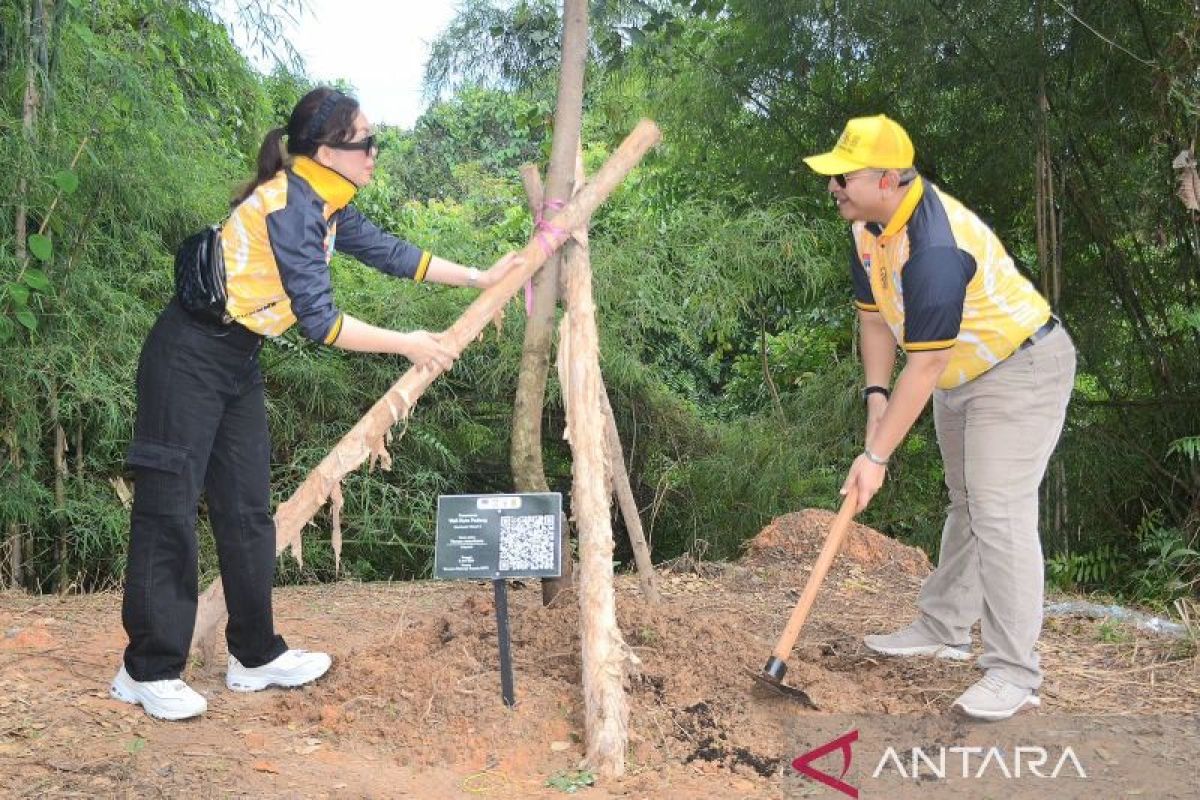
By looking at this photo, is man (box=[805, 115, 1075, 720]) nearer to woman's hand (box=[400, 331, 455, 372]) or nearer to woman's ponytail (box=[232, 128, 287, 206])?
woman's hand (box=[400, 331, 455, 372])

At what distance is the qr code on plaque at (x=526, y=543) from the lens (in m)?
3.47

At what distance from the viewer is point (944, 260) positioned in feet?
10.7

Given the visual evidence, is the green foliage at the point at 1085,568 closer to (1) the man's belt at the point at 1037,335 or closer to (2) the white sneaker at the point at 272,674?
(1) the man's belt at the point at 1037,335

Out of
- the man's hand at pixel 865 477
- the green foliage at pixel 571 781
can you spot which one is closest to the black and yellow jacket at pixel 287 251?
the green foliage at pixel 571 781

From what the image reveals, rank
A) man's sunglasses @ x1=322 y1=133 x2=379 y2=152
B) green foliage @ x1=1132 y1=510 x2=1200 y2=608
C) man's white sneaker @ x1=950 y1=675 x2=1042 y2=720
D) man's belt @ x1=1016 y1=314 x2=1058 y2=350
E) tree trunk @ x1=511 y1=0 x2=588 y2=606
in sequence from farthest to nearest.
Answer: green foliage @ x1=1132 y1=510 x2=1200 y2=608, tree trunk @ x1=511 y1=0 x2=588 y2=606, man's belt @ x1=1016 y1=314 x2=1058 y2=350, man's white sneaker @ x1=950 y1=675 x2=1042 y2=720, man's sunglasses @ x1=322 y1=133 x2=379 y2=152

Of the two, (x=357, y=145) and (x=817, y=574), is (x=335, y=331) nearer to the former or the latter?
(x=357, y=145)

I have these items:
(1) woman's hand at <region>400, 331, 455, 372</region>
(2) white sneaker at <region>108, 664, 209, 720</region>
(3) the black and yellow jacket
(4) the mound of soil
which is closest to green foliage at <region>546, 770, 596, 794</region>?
(2) white sneaker at <region>108, 664, 209, 720</region>

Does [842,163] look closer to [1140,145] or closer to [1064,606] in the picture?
[1064,606]

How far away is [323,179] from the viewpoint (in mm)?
3371

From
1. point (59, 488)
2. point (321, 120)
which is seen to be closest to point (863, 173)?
point (321, 120)

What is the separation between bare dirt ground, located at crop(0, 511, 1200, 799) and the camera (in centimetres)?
312

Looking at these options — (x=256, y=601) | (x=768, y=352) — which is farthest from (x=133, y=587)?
(x=768, y=352)

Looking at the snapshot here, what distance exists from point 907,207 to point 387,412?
1.65 meters

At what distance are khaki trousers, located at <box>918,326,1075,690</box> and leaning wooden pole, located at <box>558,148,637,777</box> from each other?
1089 millimetres
